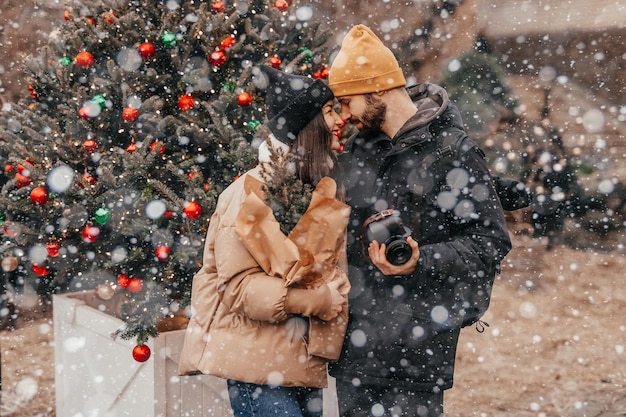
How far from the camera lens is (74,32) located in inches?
113

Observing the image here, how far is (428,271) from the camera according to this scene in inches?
80.8

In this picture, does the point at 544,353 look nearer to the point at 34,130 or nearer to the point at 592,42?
the point at 592,42

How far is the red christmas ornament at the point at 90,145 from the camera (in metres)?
2.78

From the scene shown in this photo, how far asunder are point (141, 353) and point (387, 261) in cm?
140

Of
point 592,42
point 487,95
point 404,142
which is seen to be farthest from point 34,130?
point 592,42

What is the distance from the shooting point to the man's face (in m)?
2.27

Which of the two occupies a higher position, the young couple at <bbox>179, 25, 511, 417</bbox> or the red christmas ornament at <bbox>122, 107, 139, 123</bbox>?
the red christmas ornament at <bbox>122, 107, 139, 123</bbox>

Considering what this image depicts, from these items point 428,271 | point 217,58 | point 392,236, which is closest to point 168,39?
point 217,58

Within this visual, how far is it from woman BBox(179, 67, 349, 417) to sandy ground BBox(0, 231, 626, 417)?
2723 mm

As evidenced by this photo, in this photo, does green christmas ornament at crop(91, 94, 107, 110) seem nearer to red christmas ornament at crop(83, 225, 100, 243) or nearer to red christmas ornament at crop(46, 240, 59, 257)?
red christmas ornament at crop(83, 225, 100, 243)

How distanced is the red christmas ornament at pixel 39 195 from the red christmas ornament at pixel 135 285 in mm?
555

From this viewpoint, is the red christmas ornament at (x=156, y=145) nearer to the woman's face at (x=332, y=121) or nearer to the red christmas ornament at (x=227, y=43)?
the red christmas ornament at (x=227, y=43)

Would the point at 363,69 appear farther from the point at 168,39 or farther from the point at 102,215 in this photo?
the point at 102,215

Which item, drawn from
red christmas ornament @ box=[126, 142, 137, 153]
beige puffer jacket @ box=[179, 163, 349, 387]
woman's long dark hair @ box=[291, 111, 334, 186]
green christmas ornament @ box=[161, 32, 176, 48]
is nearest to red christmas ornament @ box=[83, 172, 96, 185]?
red christmas ornament @ box=[126, 142, 137, 153]
